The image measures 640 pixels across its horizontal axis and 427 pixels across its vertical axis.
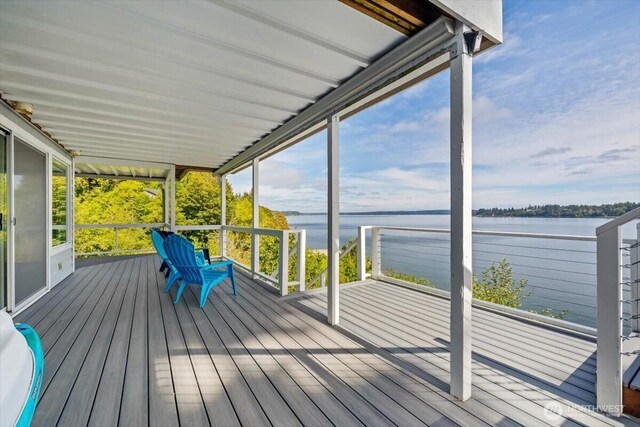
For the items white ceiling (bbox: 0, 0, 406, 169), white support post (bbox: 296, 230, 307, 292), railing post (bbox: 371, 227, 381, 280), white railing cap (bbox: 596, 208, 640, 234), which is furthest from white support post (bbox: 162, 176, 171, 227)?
white railing cap (bbox: 596, 208, 640, 234)

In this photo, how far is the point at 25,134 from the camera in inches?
133

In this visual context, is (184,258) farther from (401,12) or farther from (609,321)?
(609,321)

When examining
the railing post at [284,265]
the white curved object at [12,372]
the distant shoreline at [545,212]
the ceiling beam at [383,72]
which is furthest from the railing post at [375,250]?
the white curved object at [12,372]

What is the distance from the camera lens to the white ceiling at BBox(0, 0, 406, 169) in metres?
1.67

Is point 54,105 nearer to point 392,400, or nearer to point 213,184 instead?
point 392,400

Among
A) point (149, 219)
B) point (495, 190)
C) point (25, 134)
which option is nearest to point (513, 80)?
point (495, 190)

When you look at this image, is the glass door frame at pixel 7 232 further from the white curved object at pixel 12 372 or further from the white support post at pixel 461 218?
the white support post at pixel 461 218

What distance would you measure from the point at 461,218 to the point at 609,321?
0.93 metres

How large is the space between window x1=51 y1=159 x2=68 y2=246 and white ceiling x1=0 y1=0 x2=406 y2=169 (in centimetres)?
141

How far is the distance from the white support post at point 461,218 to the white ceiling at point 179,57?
48 centimetres

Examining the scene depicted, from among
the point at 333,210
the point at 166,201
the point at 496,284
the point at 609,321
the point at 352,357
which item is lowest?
the point at 496,284

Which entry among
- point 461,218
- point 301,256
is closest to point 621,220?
point 461,218

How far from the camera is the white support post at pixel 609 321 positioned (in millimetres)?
1529

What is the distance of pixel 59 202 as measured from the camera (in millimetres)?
4902
